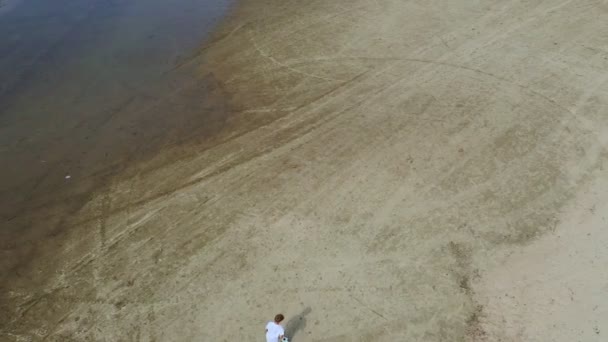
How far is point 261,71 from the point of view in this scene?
1650cm

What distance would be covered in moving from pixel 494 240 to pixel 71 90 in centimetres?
1420

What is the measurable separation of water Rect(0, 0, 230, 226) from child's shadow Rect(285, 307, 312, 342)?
6523 mm

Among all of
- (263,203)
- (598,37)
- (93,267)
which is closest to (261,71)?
(263,203)

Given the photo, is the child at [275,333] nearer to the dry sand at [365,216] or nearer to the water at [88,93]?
the dry sand at [365,216]

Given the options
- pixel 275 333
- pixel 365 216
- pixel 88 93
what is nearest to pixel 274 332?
pixel 275 333

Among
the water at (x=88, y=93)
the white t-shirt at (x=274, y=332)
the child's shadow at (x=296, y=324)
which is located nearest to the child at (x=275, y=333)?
the white t-shirt at (x=274, y=332)

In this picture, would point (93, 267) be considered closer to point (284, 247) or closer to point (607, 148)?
point (284, 247)

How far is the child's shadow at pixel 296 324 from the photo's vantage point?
9016 mm

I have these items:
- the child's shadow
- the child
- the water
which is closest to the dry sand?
the child's shadow

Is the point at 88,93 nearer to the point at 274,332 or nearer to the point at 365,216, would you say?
the point at 365,216

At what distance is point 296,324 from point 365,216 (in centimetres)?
319

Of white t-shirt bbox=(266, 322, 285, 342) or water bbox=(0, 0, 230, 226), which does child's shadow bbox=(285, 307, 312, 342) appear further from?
water bbox=(0, 0, 230, 226)

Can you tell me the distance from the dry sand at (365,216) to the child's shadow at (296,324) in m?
0.04

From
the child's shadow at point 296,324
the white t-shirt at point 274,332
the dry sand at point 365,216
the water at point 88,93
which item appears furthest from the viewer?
the water at point 88,93
